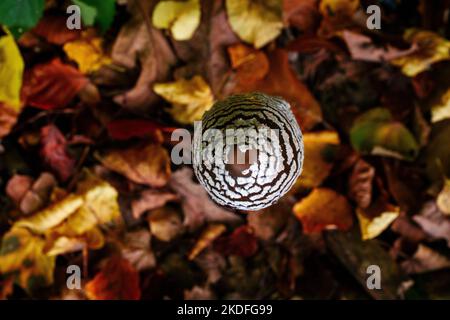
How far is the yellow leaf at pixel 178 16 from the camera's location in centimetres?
68

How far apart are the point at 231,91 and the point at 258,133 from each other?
13.6 inches

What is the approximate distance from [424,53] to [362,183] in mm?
196

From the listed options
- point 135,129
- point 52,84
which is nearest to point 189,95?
point 135,129

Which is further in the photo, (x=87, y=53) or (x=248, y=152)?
(x=87, y=53)

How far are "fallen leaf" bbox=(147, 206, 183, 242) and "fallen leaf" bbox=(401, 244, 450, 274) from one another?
1.13ft

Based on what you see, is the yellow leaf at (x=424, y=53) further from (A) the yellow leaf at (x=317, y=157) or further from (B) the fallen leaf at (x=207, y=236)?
(B) the fallen leaf at (x=207, y=236)

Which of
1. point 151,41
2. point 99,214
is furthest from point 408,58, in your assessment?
point 99,214

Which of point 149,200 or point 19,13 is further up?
point 19,13

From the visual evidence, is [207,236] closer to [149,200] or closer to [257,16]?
[149,200]

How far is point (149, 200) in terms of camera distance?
729 mm

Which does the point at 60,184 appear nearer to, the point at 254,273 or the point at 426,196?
the point at 254,273

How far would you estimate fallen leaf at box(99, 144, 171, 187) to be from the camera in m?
0.70

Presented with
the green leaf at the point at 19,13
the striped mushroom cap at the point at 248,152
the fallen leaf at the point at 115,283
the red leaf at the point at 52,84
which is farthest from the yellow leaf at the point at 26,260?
the striped mushroom cap at the point at 248,152

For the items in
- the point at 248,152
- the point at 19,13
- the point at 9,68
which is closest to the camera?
the point at 248,152
